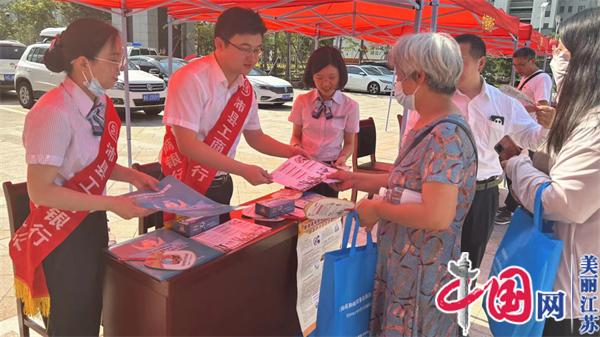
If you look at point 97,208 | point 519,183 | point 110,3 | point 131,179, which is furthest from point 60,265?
point 110,3

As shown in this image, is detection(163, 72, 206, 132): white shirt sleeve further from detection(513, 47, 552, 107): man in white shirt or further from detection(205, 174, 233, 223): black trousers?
detection(513, 47, 552, 107): man in white shirt

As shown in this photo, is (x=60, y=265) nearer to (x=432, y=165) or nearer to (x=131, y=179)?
(x=131, y=179)

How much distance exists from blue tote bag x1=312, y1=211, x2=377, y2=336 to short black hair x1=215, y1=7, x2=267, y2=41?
902mm

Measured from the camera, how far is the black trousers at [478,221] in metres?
2.09

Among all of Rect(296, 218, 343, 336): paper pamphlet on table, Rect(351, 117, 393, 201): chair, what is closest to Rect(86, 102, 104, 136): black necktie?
Rect(296, 218, 343, 336): paper pamphlet on table

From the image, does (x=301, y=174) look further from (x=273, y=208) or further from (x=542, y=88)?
(x=542, y=88)

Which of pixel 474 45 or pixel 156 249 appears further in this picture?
pixel 474 45

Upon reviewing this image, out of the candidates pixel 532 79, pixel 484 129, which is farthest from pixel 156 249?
pixel 532 79

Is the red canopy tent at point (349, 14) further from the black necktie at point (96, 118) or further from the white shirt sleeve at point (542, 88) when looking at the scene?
the black necktie at point (96, 118)

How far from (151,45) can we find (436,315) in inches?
963

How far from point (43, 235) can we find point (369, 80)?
53.8 ft

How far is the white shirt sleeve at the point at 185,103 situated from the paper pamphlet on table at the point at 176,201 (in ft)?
0.94

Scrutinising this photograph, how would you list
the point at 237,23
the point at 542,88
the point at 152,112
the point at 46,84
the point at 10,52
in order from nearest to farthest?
the point at 237,23 < the point at 542,88 < the point at 46,84 < the point at 152,112 < the point at 10,52

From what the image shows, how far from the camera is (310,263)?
1871 mm
